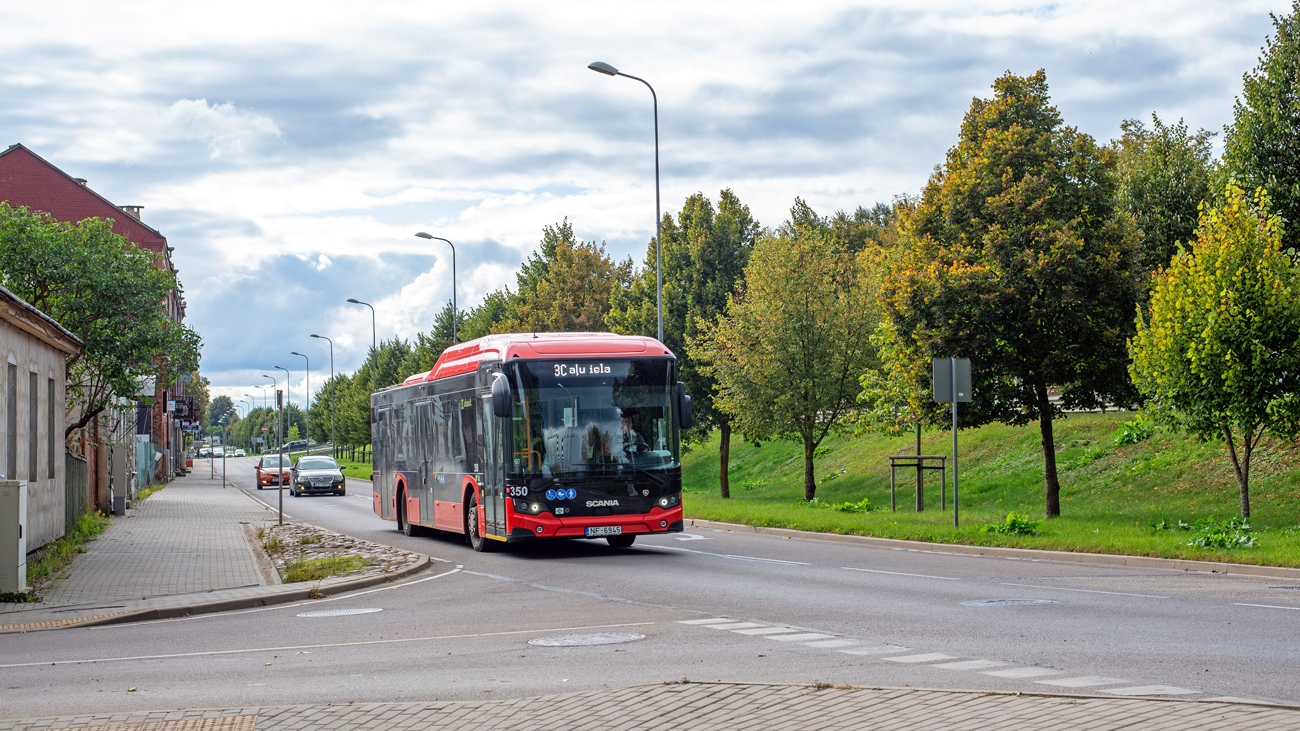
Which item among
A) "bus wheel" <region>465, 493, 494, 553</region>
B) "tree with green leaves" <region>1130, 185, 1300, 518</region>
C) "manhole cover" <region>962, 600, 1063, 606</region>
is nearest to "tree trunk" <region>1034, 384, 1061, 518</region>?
"tree with green leaves" <region>1130, 185, 1300, 518</region>

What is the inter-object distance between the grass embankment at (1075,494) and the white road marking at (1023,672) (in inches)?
308

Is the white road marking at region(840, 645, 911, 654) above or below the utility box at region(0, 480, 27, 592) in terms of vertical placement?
below

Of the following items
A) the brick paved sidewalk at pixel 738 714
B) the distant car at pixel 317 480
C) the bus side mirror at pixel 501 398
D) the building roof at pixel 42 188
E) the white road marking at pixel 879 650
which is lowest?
the distant car at pixel 317 480

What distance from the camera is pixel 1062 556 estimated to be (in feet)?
55.2

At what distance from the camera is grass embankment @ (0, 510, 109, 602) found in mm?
13664

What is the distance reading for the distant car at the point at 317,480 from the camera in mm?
47375

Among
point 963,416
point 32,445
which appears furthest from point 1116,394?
point 32,445

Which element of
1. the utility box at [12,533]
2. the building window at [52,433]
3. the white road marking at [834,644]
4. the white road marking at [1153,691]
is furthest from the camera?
the building window at [52,433]

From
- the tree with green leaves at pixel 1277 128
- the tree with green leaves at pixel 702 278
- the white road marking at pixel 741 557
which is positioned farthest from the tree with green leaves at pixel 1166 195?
the white road marking at pixel 741 557

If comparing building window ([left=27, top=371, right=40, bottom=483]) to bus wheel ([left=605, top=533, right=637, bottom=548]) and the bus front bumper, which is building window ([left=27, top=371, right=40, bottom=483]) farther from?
bus wheel ([left=605, top=533, right=637, bottom=548])

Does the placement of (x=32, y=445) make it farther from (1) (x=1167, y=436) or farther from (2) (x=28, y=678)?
(1) (x=1167, y=436)

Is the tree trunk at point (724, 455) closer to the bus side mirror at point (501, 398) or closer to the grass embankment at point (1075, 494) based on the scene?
the grass embankment at point (1075, 494)

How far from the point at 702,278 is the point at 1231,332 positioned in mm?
22721

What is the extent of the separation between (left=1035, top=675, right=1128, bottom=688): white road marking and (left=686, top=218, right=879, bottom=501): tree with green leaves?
23001 mm
